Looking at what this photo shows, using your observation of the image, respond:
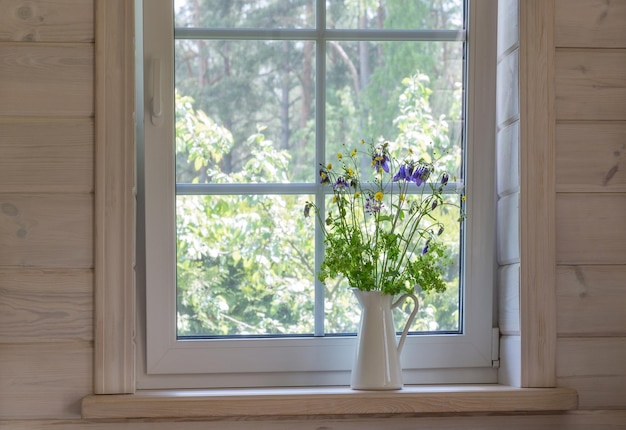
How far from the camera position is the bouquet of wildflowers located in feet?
5.44

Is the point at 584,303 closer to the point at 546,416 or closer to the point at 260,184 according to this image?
the point at 546,416

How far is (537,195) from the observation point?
1.68 metres

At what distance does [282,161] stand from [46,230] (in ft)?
1.62

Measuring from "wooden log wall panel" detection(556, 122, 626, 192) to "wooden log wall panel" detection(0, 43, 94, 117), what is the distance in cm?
94

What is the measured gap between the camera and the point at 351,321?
1.77 metres

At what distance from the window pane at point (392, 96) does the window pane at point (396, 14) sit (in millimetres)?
38

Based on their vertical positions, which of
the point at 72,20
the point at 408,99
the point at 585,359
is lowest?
the point at 585,359

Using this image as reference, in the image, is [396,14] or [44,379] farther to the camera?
[396,14]

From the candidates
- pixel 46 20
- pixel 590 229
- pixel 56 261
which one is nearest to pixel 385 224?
pixel 590 229

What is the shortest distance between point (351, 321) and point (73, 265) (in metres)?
0.58

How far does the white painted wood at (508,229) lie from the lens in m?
1.70

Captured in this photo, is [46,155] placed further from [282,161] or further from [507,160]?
[507,160]

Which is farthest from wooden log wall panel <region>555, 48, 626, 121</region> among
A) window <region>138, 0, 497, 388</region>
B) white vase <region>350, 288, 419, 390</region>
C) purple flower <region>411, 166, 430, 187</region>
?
white vase <region>350, 288, 419, 390</region>

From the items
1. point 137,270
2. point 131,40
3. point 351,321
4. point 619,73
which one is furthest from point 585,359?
point 131,40
